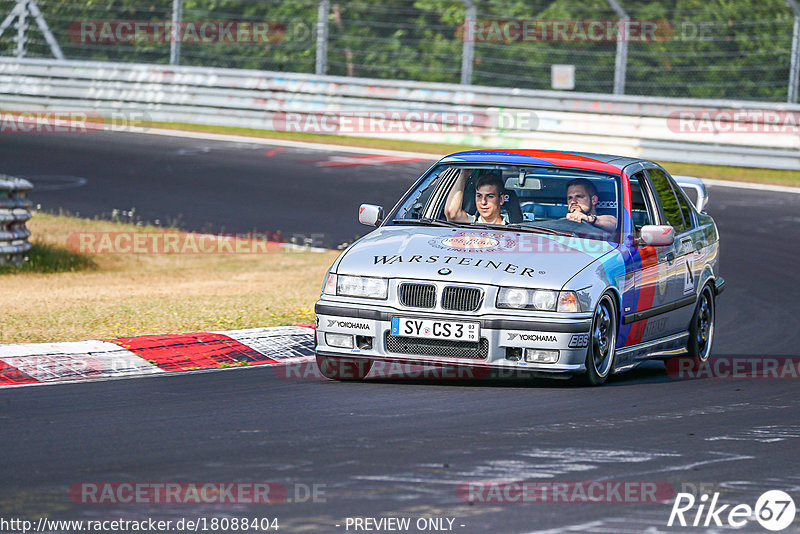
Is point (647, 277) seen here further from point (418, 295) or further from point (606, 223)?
point (418, 295)

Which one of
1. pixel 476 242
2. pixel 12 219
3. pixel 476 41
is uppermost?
pixel 476 41

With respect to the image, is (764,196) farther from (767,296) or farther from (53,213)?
(53,213)

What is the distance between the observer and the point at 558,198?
361 inches

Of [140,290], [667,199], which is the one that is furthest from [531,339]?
[140,290]

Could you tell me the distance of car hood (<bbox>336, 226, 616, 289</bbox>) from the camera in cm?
792

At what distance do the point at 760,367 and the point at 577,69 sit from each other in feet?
53.0

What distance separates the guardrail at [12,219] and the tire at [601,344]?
7743 millimetres

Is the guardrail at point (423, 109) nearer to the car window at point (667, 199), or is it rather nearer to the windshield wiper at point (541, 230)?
the car window at point (667, 199)

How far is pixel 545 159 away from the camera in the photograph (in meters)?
9.26

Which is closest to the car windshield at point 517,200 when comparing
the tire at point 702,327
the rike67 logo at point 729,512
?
the tire at point 702,327

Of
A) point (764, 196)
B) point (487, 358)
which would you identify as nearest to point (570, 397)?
point (487, 358)

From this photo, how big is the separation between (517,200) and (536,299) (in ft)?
4.48

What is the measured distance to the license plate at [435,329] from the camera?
7840 mm

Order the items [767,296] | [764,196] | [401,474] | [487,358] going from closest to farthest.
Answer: [401,474] → [487,358] → [767,296] → [764,196]
